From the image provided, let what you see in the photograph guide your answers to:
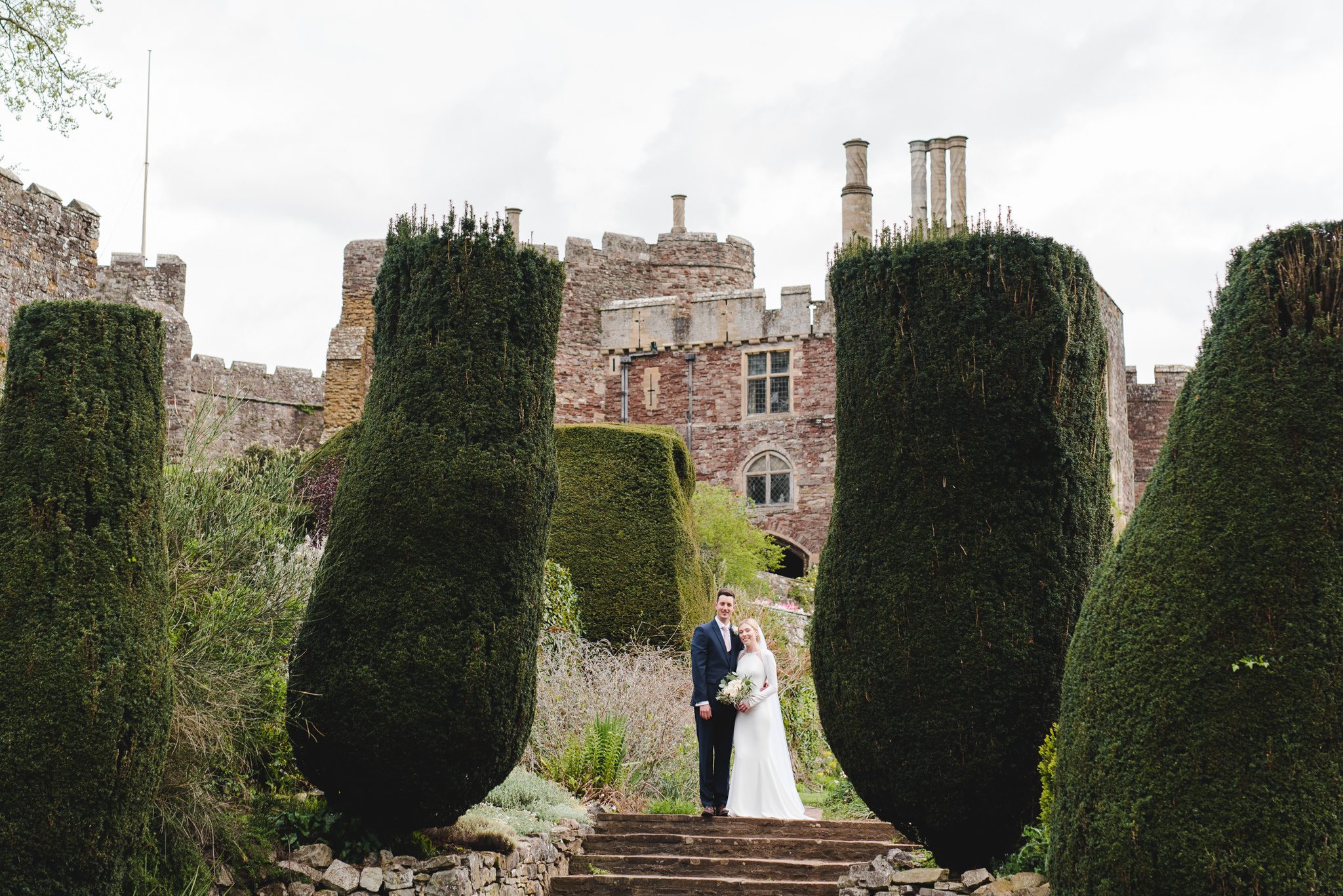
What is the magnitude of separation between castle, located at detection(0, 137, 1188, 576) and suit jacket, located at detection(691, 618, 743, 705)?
1474 centimetres

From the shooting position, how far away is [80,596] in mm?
6000

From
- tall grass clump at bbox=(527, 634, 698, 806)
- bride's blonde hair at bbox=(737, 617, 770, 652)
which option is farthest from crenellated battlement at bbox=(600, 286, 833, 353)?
bride's blonde hair at bbox=(737, 617, 770, 652)


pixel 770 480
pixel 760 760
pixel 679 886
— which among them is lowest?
pixel 679 886

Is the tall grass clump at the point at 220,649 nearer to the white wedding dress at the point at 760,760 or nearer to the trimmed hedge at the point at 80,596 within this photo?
the trimmed hedge at the point at 80,596

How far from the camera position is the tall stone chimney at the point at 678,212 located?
98.5 feet

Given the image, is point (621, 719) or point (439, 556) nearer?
point (439, 556)

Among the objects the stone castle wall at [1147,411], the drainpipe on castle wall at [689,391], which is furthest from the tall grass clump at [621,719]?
the stone castle wall at [1147,411]

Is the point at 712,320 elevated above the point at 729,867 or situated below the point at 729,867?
above

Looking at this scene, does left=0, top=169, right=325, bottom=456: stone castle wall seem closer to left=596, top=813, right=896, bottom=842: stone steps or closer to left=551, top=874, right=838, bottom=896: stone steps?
left=551, top=874, right=838, bottom=896: stone steps

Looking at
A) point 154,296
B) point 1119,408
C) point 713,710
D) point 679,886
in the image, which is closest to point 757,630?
point 713,710

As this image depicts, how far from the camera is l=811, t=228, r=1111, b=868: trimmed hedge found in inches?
268

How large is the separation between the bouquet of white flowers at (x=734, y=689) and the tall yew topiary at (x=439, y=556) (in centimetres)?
258

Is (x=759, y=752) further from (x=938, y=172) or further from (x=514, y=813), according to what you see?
(x=938, y=172)

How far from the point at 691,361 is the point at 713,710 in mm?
17367
